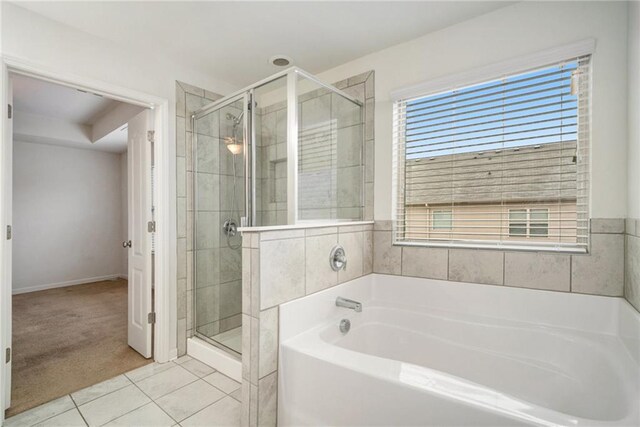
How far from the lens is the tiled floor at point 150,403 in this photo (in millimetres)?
1685

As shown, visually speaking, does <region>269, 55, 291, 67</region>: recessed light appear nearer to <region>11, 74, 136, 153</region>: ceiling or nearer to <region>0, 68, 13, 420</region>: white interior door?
<region>0, 68, 13, 420</region>: white interior door

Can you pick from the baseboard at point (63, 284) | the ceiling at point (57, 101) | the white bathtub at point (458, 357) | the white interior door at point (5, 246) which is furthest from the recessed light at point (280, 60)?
the baseboard at point (63, 284)

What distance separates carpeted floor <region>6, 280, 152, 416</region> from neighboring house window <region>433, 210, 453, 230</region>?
2472 millimetres

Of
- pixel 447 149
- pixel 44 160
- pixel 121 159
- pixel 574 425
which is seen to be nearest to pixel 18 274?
pixel 44 160

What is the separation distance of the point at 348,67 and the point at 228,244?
5.81ft

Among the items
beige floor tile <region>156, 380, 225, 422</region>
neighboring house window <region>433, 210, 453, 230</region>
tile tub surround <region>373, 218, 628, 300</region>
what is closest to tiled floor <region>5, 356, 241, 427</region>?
beige floor tile <region>156, 380, 225, 422</region>

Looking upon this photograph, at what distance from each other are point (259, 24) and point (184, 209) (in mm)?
1528

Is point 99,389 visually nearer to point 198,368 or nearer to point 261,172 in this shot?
point 198,368

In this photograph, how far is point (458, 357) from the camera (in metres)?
1.83

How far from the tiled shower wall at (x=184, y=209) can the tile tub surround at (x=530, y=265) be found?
1.59 metres

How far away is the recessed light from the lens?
7.95ft

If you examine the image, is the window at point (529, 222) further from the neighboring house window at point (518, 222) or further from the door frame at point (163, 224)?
the door frame at point (163, 224)

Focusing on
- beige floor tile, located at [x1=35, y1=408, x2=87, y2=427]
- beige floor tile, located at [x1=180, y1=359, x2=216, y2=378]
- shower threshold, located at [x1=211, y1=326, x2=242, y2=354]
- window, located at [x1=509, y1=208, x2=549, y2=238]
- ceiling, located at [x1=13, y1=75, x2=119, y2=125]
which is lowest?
beige floor tile, located at [x1=180, y1=359, x2=216, y2=378]

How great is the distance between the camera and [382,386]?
1.18m
